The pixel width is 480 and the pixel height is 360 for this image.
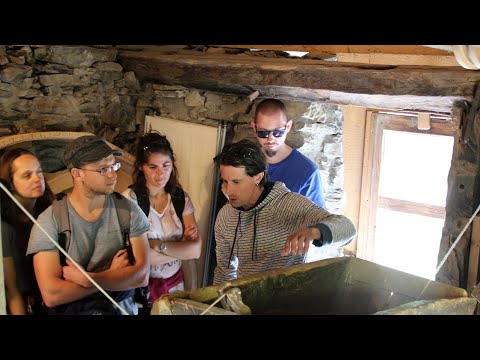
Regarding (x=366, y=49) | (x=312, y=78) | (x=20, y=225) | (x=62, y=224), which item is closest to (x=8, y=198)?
(x=20, y=225)

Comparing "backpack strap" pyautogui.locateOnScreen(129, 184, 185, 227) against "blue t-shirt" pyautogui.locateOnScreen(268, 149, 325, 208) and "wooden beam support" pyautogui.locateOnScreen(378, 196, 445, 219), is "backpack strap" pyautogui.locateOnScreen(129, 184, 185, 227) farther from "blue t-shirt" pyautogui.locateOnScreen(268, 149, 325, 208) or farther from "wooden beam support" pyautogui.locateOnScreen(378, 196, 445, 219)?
"wooden beam support" pyautogui.locateOnScreen(378, 196, 445, 219)

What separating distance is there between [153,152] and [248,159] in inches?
19.2

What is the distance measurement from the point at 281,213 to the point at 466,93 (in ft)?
2.87

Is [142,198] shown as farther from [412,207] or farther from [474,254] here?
[412,207]

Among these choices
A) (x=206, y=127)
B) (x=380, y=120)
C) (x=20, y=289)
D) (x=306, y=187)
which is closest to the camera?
(x=20, y=289)

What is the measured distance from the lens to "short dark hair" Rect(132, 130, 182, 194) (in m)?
3.33

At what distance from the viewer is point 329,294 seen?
2.64 metres

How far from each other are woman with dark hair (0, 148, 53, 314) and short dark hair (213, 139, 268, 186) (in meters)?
0.73

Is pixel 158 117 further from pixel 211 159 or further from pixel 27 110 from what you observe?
pixel 27 110

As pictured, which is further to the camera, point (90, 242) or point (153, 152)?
point (153, 152)

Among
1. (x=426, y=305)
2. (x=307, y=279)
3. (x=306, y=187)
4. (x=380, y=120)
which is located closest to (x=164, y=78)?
(x=306, y=187)

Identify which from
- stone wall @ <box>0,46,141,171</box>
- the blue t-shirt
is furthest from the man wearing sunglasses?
stone wall @ <box>0,46,141,171</box>

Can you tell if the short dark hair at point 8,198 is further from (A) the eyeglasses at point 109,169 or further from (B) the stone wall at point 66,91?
(B) the stone wall at point 66,91

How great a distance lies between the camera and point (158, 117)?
3.70 m
